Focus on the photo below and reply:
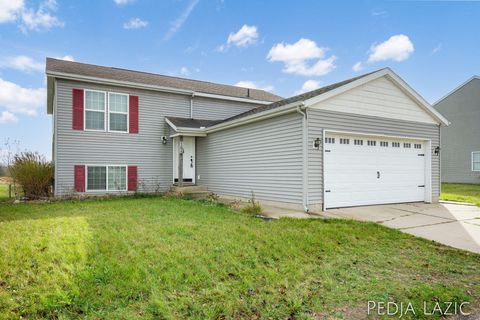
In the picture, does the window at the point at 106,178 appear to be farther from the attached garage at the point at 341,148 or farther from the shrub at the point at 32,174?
the attached garage at the point at 341,148

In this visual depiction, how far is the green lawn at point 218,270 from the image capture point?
9.55ft

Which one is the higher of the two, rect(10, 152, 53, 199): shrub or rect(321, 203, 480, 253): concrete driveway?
rect(10, 152, 53, 199): shrub

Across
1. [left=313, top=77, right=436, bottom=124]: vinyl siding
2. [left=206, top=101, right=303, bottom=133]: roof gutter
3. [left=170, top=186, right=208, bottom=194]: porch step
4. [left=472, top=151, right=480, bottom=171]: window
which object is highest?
[left=313, top=77, right=436, bottom=124]: vinyl siding

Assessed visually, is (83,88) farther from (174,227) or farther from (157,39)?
(174,227)

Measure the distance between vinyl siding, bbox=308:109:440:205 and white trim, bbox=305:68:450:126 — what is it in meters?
0.31

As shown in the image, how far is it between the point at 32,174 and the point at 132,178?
350 centimetres

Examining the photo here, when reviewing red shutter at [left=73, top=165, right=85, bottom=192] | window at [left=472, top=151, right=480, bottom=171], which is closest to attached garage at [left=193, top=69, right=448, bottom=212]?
red shutter at [left=73, top=165, right=85, bottom=192]

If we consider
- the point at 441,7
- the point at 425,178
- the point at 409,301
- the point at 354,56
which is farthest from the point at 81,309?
the point at 354,56

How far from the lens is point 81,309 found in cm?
284

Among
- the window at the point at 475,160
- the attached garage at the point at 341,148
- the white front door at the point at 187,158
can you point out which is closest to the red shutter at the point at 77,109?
the white front door at the point at 187,158

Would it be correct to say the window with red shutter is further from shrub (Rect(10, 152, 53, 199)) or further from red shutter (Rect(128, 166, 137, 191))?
shrub (Rect(10, 152, 53, 199))

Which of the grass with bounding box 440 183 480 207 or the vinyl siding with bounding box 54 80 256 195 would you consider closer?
the vinyl siding with bounding box 54 80 256 195

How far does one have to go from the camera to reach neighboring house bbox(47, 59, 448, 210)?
8211mm

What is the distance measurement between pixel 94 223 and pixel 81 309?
3.66 metres
